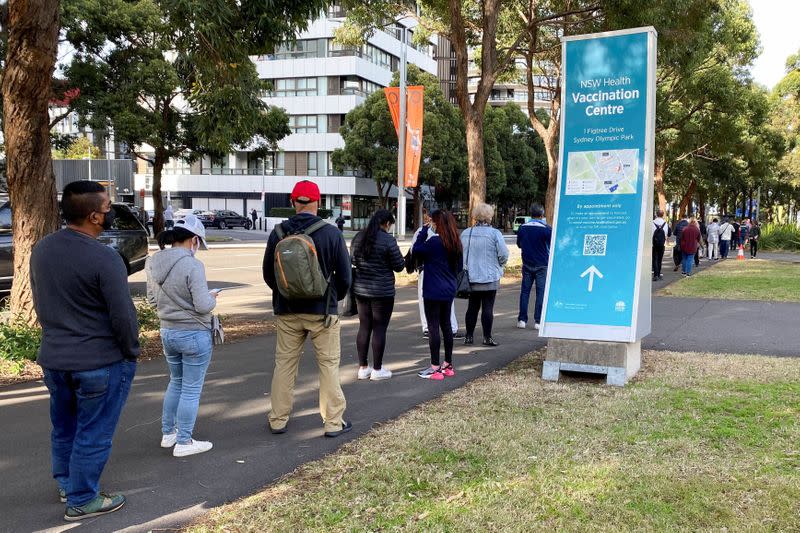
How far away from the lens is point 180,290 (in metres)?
4.57

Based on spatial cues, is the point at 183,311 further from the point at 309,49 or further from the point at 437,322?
the point at 309,49

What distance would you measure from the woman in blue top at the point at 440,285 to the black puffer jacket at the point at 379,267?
0.63 metres

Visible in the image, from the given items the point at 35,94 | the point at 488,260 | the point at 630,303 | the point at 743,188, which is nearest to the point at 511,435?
the point at 630,303

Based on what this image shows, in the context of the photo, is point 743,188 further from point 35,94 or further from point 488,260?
point 35,94

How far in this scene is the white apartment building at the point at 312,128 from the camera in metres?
55.7

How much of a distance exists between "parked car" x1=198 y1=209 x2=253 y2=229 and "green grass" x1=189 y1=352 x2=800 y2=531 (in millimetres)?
47256

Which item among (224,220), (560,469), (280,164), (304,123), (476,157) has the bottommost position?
(560,469)

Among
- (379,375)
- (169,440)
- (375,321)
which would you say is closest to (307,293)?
(169,440)

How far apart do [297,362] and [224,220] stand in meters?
48.7

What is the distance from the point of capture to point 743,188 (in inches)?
1984

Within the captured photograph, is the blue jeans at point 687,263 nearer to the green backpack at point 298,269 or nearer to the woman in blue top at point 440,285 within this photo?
the woman in blue top at point 440,285

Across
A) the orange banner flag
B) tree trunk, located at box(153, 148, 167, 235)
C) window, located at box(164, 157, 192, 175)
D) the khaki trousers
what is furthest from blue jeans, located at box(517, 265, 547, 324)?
window, located at box(164, 157, 192, 175)

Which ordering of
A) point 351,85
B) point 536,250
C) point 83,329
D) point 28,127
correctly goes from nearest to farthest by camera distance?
point 83,329 < point 28,127 < point 536,250 < point 351,85

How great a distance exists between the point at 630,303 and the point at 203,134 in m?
6.66
